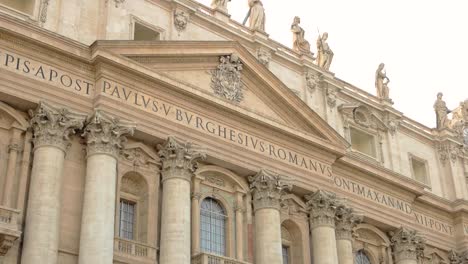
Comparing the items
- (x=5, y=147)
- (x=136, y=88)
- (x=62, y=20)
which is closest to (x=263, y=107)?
(x=136, y=88)

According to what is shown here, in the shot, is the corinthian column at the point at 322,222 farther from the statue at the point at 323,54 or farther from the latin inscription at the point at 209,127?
the statue at the point at 323,54

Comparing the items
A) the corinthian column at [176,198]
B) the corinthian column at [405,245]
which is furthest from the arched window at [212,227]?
the corinthian column at [405,245]

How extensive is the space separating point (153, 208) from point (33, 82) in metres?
5.76

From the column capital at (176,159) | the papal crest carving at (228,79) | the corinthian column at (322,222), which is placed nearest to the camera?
the column capital at (176,159)

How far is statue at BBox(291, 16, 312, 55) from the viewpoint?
121 ft

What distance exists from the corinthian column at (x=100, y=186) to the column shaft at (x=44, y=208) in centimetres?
90

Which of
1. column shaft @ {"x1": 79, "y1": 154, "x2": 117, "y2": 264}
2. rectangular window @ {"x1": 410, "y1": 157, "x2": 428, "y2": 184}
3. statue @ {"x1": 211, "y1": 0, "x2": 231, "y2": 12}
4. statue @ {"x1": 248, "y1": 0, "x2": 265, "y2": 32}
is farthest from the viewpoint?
rectangular window @ {"x1": 410, "y1": 157, "x2": 428, "y2": 184}

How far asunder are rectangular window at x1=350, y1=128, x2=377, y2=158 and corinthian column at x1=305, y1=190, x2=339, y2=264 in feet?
19.6

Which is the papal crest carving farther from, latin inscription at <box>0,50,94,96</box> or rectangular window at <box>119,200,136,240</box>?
rectangular window at <box>119,200,136,240</box>

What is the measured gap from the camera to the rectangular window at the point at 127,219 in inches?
1065

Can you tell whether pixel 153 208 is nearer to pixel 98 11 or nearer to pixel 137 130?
pixel 137 130

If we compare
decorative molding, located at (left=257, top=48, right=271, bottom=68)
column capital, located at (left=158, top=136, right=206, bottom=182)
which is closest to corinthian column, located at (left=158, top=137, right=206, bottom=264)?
column capital, located at (left=158, top=136, right=206, bottom=182)

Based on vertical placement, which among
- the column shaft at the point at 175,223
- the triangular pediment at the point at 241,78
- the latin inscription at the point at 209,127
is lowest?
the column shaft at the point at 175,223

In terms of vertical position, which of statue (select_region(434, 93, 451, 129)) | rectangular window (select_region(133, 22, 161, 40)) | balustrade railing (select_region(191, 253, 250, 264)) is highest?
statue (select_region(434, 93, 451, 129))
